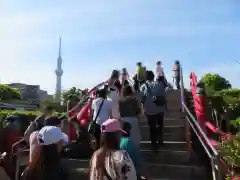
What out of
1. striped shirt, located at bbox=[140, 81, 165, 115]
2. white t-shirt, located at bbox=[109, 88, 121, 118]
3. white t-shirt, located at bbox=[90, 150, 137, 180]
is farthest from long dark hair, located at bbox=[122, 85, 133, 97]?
white t-shirt, located at bbox=[90, 150, 137, 180]

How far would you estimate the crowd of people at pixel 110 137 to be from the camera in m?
3.16

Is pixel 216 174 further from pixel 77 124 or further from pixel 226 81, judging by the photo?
pixel 226 81

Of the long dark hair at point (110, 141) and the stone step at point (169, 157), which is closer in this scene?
the long dark hair at point (110, 141)

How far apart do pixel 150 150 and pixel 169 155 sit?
1.95ft

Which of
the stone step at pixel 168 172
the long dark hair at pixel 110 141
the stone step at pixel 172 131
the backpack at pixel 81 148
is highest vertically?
the long dark hair at pixel 110 141

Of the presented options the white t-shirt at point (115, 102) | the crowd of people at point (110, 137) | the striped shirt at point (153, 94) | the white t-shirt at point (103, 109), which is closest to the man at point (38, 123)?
the crowd of people at point (110, 137)

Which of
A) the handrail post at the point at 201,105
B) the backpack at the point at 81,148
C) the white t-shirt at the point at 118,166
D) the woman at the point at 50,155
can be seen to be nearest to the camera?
the white t-shirt at the point at 118,166

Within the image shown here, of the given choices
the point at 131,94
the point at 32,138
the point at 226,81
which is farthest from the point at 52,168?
the point at 226,81

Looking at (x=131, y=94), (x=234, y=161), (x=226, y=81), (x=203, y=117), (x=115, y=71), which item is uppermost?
(x=226, y=81)

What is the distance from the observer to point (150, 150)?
796cm

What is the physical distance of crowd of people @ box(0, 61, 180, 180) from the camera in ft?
10.4

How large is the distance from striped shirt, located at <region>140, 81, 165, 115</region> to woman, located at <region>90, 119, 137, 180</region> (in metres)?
4.50

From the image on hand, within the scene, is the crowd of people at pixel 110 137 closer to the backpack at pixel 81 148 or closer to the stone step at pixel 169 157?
the backpack at pixel 81 148

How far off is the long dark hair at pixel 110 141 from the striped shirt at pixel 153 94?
14.7ft
